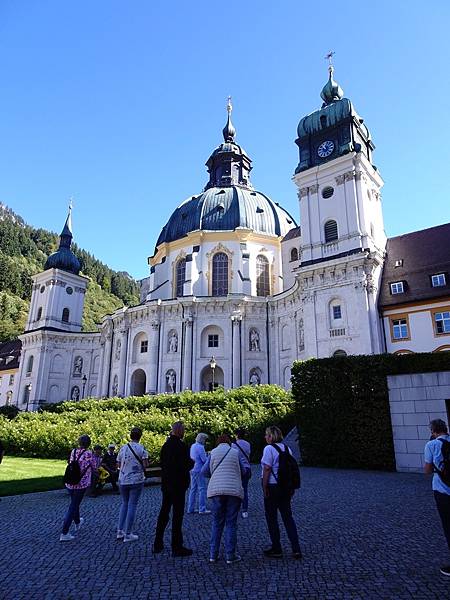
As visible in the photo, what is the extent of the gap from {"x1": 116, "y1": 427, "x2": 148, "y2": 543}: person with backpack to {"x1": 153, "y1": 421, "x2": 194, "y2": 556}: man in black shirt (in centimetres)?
87

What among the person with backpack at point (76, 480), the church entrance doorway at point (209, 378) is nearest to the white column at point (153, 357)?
the church entrance doorway at point (209, 378)

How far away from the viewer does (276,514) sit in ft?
23.4

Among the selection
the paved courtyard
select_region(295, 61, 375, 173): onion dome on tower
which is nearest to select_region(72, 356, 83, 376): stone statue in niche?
select_region(295, 61, 375, 173): onion dome on tower

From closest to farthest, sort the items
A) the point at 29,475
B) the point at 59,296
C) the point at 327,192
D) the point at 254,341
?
the point at 29,475 → the point at 327,192 → the point at 254,341 → the point at 59,296

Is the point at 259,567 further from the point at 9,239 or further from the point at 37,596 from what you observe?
the point at 9,239

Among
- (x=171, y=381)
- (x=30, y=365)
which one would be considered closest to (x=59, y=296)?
(x=30, y=365)

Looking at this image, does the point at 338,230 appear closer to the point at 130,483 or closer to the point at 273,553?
the point at 130,483

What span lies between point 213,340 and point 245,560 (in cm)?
4037

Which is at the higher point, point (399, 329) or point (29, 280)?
point (29, 280)

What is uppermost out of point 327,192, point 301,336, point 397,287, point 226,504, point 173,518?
point 327,192

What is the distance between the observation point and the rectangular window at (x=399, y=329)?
109ft

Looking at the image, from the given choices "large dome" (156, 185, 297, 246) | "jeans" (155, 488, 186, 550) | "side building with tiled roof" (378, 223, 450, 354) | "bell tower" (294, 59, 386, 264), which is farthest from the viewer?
"large dome" (156, 185, 297, 246)

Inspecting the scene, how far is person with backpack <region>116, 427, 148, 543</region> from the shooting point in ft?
27.1

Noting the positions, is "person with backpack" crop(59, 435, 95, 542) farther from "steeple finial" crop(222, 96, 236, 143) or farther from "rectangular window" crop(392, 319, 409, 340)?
"steeple finial" crop(222, 96, 236, 143)
